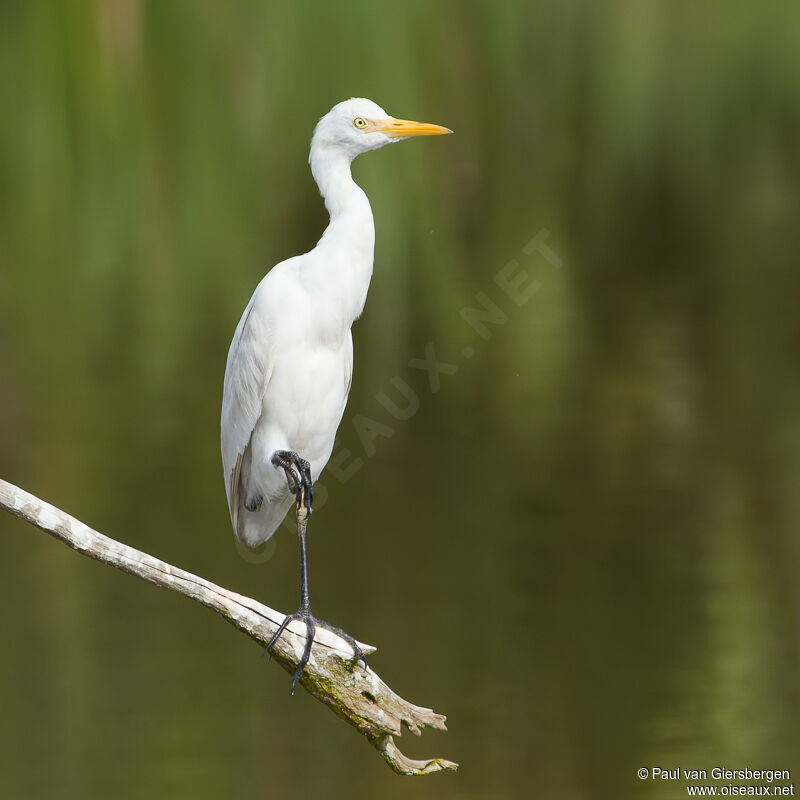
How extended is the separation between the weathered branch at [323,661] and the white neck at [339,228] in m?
0.68

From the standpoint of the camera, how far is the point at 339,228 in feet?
8.22

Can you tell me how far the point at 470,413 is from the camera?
5.15 meters

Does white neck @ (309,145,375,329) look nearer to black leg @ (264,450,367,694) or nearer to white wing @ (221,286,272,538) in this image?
white wing @ (221,286,272,538)

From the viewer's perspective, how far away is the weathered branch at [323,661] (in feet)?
6.99

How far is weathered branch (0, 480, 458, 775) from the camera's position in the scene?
2.13 metres

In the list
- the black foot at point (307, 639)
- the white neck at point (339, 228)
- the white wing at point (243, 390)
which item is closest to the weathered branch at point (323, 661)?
the black foot at point (307, 639)

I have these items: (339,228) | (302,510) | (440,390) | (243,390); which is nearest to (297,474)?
(302,510)

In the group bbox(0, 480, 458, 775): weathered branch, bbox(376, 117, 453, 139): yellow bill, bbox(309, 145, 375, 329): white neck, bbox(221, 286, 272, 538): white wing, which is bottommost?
bbox(0, 480, 458, 775): weathered branch

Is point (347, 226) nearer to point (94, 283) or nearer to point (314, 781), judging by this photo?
point (314, 781)

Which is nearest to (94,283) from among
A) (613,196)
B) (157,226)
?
(157,226)

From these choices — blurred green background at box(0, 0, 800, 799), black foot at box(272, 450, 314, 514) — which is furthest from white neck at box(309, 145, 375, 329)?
blurred green background at box(0, 0, 800, 799)

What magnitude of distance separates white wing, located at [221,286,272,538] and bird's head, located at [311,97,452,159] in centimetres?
38

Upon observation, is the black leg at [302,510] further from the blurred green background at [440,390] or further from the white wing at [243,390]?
the blurred green background at [440,390]

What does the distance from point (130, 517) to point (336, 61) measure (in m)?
1.73
